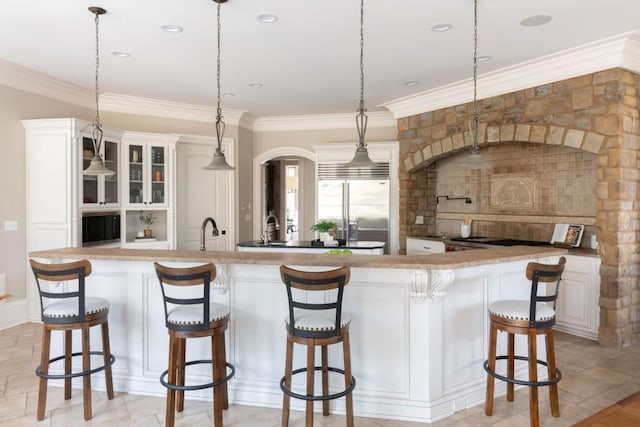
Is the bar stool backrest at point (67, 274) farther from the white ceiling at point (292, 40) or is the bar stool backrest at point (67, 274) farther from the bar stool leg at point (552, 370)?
the bar stool leg at point (552, 370)

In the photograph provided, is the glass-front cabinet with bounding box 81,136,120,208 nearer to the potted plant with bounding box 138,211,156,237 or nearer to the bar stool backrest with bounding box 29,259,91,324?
the potted plant with bounding box 138,211,156,237

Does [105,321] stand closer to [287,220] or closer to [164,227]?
[164,227]

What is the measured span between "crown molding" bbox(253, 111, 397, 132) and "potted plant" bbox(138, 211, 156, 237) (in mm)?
2440

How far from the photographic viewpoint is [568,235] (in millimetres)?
4891

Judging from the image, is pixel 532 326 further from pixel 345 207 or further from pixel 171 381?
pixel 345 207

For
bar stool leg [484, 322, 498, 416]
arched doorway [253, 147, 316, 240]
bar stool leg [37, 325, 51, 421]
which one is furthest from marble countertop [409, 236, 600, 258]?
bar stool leg [37, 325, 51, 421]

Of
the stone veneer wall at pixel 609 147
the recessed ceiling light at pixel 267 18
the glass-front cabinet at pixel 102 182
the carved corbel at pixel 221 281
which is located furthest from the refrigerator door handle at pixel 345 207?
the carved corbel at pixel 221 281

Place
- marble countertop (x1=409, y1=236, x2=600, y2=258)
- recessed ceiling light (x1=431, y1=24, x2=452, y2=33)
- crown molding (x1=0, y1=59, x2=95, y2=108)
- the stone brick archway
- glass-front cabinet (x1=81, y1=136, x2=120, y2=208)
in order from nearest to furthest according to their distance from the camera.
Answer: recessed ceiling light (x1=431, y1=24, x2=452, y2=33), the stone brick archway, marble countertop (x1=409, y1=236, x2=600, y2=258), crown molding (x1=0, y1=59, x2=95, y2=108), glass-front cabinet (x1=81, y1=136, x2=120, y2=208)

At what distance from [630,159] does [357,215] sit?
146 inches

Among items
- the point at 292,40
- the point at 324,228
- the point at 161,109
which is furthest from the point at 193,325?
the point at 161,109

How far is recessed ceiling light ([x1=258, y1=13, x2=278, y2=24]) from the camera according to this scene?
3477 mm

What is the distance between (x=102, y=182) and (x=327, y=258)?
12.8 ft

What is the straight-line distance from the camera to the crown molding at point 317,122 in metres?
7.08

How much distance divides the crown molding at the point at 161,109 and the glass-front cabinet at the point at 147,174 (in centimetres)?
68
